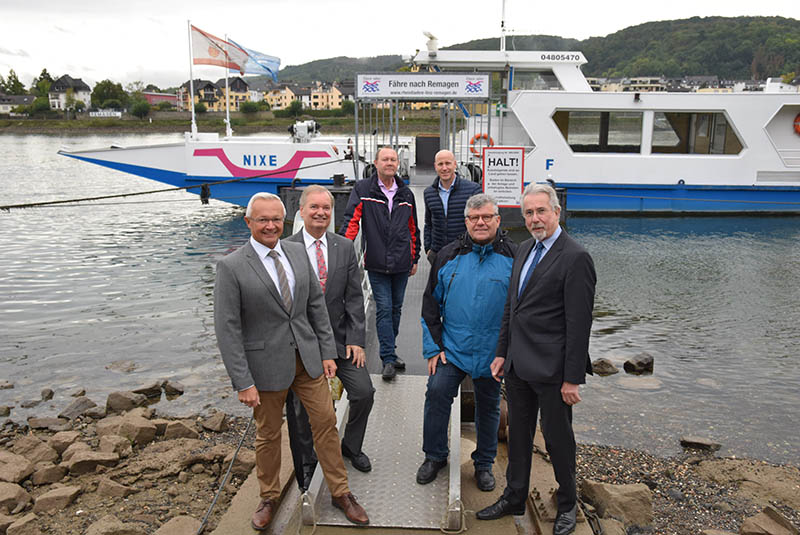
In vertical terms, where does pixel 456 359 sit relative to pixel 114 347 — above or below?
above

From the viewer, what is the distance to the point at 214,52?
1720 cm

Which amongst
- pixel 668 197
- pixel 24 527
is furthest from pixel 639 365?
pixel 668 197

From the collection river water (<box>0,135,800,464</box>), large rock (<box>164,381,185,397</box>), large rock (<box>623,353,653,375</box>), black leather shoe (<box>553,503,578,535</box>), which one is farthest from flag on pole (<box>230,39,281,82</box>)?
black leather shoe (<box>553,503,578,535</box>)

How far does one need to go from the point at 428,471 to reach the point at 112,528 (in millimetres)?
1886

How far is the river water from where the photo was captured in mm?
6301

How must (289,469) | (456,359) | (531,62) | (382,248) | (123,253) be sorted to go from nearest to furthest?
(456,359)
(289,469)
(382,248)
(123,253)
(531,62)

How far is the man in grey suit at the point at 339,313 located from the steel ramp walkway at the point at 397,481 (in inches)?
5.6

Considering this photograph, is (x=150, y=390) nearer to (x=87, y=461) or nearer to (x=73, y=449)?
(x=73, y=449)

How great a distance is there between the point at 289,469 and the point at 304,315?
1520mm

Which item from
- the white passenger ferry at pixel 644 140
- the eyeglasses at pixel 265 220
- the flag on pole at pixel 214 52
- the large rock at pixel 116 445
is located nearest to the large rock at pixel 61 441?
the large rock at pixel 116 445

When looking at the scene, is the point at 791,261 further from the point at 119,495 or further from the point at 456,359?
the point at 119,495

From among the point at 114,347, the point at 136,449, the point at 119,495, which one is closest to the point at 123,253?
the point at 114,347

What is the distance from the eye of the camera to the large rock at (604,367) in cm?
725

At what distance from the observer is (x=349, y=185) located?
1305 centimetres
